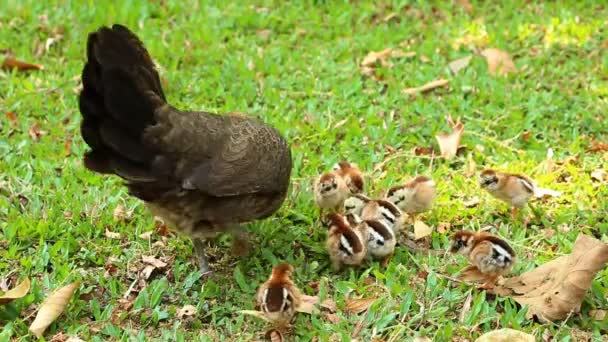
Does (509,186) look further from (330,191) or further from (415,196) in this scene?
(330,191)

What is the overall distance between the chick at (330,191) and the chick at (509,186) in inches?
34.3

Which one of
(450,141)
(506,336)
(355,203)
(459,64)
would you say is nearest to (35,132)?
(355,203)

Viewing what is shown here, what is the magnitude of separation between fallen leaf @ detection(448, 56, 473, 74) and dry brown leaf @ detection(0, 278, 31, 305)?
409 centimetres

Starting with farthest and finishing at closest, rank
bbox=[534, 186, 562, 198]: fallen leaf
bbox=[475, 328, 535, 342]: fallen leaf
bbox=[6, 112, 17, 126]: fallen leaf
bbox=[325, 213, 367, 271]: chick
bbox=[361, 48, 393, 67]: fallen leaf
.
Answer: bbox=[361, 48, 393, 67]: fallen leaf, bbox=[6, 112, 17, 126]: fallen leaf, bbox=[534, 186, 562, 198]: fallen leaf, bbox=[325, 213, 367, 271]: chick, bbox=[475, 328, 535, 342]: fallen leaf

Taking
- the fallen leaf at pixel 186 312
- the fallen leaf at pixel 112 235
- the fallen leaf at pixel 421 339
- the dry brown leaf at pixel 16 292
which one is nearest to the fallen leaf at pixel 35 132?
the fallen leaf at pixel 112 235

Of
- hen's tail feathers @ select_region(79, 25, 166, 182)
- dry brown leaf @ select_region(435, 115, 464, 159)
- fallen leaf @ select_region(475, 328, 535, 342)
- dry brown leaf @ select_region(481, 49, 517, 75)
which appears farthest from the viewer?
dry brown leaf @ select_region(481, 49, 517, 75)

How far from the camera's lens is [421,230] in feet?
18.1

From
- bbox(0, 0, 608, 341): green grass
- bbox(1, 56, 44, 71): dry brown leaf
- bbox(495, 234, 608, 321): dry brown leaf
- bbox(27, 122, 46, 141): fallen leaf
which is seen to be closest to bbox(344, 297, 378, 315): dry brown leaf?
bbox(0, 0, 608, 341): green grass

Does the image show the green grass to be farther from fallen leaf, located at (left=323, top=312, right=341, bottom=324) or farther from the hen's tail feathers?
the hen's tail feathers

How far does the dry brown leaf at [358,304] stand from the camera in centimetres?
476

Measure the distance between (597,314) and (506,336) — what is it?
61 centimetres

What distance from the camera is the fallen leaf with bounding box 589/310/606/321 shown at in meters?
4.64

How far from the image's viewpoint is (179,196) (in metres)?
4.68

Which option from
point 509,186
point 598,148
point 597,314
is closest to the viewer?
point 597,314
